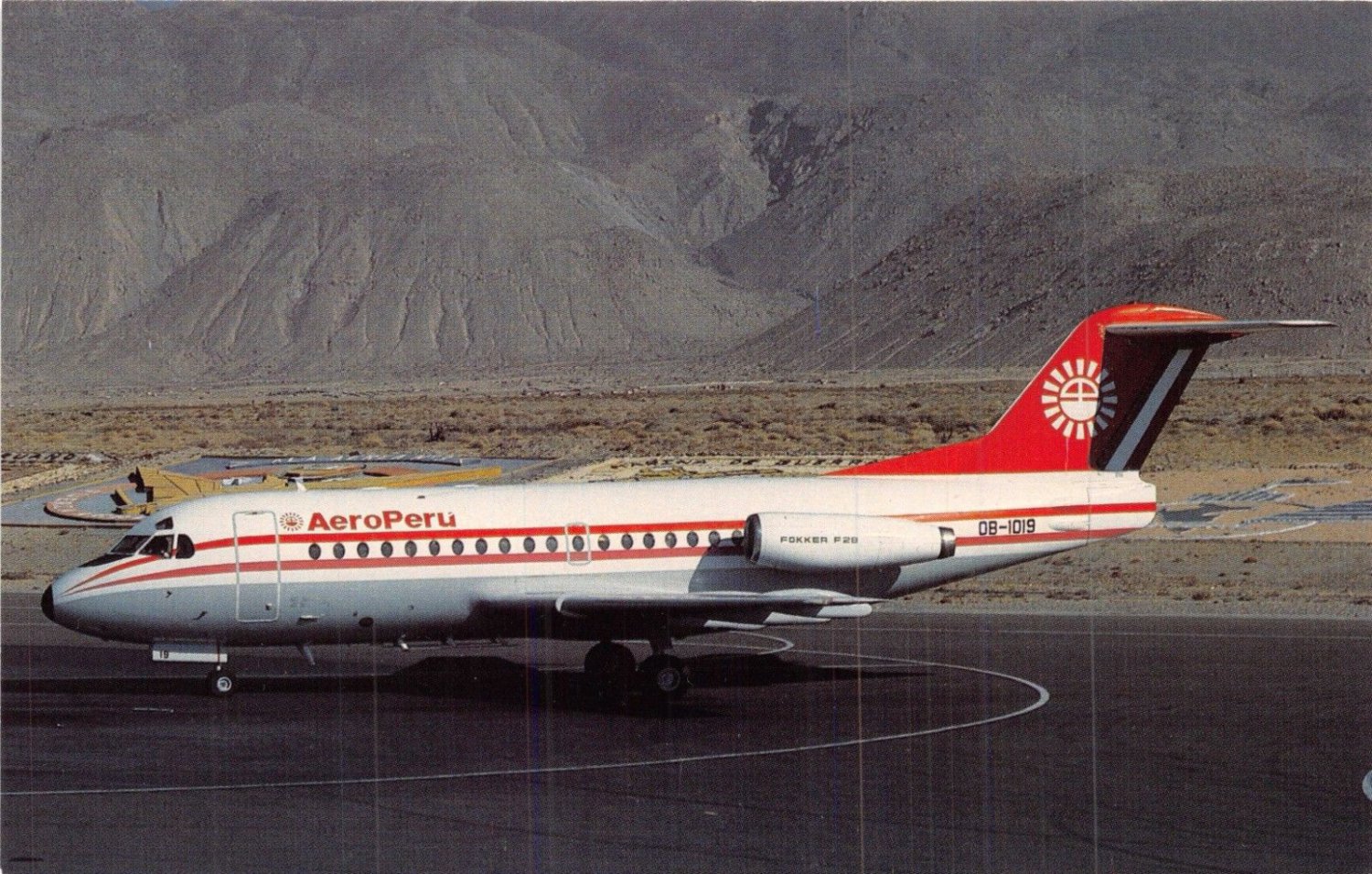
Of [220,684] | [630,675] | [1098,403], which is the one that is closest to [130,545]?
[220,684]

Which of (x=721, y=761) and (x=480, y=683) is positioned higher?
(x=480, y=683)

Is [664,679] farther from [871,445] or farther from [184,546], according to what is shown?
[871,445]

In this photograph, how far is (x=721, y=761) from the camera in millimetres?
23000

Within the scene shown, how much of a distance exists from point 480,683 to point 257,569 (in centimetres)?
419

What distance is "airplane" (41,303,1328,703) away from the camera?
2711 centimetres

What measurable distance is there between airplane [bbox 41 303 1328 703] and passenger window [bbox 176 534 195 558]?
0.03 metres

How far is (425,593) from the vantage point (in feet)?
91.0

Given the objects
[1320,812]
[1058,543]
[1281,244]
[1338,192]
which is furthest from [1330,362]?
[1320,812]

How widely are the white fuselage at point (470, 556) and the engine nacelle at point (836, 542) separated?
41 cm

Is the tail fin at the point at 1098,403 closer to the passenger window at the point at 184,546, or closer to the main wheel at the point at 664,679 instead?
the main wheel at the point at 664,679

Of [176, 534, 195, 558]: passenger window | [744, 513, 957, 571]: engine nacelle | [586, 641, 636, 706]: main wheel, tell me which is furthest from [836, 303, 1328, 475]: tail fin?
[176, 534, 195, 558]: passenger window

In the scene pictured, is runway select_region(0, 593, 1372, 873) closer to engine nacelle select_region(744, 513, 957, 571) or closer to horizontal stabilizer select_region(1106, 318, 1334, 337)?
engine nacelle select_region(744, 513, 957, 571)

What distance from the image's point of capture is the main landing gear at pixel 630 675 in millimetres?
27578

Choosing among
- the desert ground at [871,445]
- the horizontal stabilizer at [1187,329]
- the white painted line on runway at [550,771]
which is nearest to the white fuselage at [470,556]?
the horizontal stabilizer at [1187,329]
